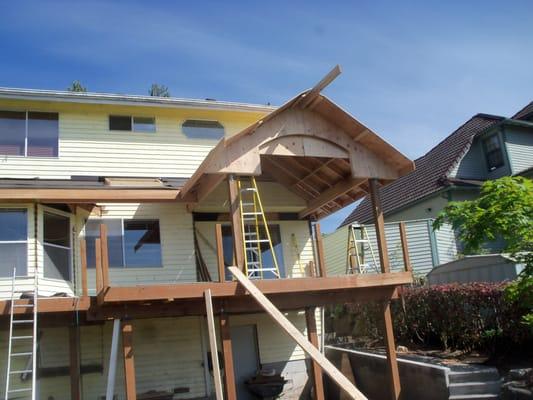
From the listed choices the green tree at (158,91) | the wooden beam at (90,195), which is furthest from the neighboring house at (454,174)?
the green tree at (158,91)

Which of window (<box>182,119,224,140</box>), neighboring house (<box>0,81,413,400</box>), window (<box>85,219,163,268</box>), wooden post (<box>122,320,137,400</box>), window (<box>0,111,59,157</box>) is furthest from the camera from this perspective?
window (<box>182,119,224,140</box>)

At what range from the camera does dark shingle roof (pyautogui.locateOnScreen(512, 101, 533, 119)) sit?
25752mm

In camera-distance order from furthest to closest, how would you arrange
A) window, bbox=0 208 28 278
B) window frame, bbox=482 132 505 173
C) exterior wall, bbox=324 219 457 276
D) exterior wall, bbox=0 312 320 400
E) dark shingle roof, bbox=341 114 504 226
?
window frame, bbox=482 132 505 173 < dark shingle roof, bbox=341 114 504 226 < exterior wall, bbox=324 219 457 276 < exterior wall, bbox=0 312 320 400 < window, bbox=0 208 28 278

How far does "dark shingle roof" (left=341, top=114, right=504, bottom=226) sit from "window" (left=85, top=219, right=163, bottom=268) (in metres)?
11.9

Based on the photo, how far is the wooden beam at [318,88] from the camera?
11.2 m

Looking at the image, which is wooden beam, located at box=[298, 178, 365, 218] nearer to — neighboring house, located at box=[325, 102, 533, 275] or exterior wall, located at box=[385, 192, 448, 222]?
neighboring house, located at box=[325, 102, 533, 275]

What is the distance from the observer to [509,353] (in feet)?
38.8

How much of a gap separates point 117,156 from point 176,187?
7.43 feet

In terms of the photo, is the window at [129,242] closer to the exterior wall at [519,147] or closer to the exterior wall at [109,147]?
the exterior wall at [109,147]

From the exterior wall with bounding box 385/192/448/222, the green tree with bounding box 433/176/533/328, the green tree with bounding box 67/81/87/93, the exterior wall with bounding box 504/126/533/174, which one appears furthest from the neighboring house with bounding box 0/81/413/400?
the green tree with bounding box 67/81/87/93

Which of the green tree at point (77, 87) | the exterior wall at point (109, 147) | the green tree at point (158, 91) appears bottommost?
the exterior wall at point (109, 147)

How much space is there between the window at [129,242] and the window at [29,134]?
2.49 m

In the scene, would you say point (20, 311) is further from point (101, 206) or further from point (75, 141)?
point (75, 141)

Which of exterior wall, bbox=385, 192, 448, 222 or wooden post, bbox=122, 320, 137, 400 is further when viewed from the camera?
exterior wall, bbox=385, 192, 448, 222
